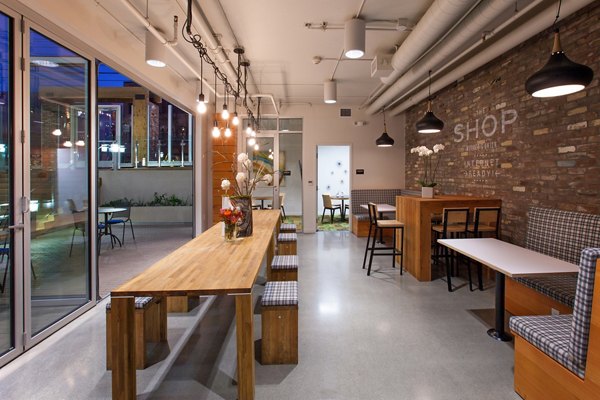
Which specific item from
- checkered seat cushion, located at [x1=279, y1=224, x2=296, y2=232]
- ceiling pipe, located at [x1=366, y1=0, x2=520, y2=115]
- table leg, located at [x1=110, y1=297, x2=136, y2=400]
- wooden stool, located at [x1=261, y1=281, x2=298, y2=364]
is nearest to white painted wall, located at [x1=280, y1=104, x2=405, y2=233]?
ceiling pipe, located at [x1=366, y1=0, x2=520, y2=115]

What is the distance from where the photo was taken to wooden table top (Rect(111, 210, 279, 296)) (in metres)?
1.80

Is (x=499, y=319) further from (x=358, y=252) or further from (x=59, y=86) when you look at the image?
(x=59, y=86)

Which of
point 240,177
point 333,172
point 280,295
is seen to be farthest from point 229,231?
point 333,172

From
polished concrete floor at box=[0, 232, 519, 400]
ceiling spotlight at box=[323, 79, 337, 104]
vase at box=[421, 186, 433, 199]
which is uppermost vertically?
ceiling spotlight at box=[323, 79, 337, 104]

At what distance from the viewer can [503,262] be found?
2.55 m

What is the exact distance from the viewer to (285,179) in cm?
1062

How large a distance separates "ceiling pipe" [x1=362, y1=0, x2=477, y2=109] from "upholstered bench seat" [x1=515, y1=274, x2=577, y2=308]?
2386 millimetres

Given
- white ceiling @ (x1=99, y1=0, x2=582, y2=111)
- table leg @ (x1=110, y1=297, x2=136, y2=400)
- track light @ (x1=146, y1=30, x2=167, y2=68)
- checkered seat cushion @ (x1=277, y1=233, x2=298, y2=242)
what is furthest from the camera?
checkered seat cushion @ (x1=277, y1=233, x2=298, y2=242)

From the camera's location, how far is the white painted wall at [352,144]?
27.8 ft

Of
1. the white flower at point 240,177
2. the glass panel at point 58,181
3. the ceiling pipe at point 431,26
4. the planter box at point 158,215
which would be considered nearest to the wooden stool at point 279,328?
the white flower at point 240,177

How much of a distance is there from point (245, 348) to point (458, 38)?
12.2 feet

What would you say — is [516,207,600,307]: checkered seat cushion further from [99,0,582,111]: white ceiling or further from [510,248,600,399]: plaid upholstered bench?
[99,0,582,111]: white ceiling

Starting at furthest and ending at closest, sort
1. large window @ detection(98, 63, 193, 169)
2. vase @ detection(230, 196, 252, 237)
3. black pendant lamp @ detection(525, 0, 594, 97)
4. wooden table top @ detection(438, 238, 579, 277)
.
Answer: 1. large window @ detection(98, 63, 193, 169)
2. vase @ detection(230, 196, 252, 237)
3. wooden table top @ detection(438, 238, 579, 277)
4. black pendant lamp @ detection(525, 0, 594, 97)

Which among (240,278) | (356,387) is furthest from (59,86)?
(356,387)
